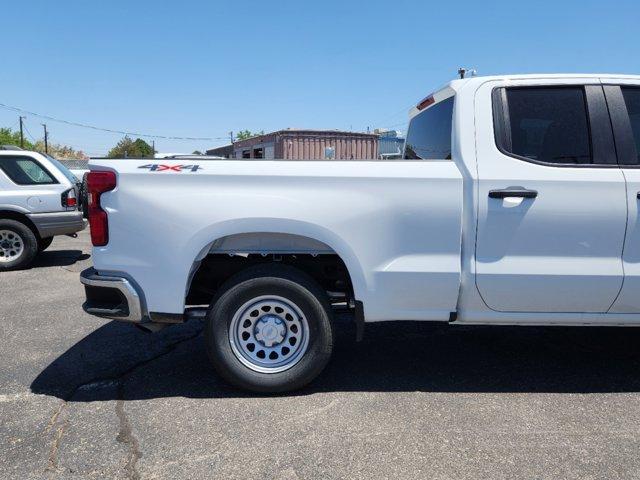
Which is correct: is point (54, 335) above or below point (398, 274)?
below

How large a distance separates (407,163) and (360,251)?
634mm

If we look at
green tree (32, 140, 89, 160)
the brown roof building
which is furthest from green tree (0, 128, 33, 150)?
the brown roof building

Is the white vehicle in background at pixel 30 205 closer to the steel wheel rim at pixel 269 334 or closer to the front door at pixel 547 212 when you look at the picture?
the steel wheel rim at pixel 269 334

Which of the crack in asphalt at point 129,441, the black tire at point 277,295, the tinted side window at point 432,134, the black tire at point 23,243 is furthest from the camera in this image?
the black tire at point 23,243

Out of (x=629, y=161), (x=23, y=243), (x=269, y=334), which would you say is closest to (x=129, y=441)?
(x=269, y=334)

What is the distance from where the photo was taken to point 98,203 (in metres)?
3.24

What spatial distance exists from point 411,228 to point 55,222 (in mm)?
6631

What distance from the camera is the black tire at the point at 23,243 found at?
7.69 m

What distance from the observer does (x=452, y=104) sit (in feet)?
11.6

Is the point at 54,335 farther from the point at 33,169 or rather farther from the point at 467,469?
the point at 33,169

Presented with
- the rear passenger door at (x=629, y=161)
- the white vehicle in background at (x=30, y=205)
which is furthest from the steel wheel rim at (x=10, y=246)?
the rear passenger door at (x=629, y=161)

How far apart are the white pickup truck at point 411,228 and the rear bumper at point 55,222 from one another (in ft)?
17.5

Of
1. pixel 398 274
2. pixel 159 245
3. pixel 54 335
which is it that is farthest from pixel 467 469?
pixel 54 335

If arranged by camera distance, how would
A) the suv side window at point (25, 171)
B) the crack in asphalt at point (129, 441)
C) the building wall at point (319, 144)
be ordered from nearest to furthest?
the crack in asphalt at point (129, 441) → the suv side window at point (25, 171) → the building wall at point (319, 144)
